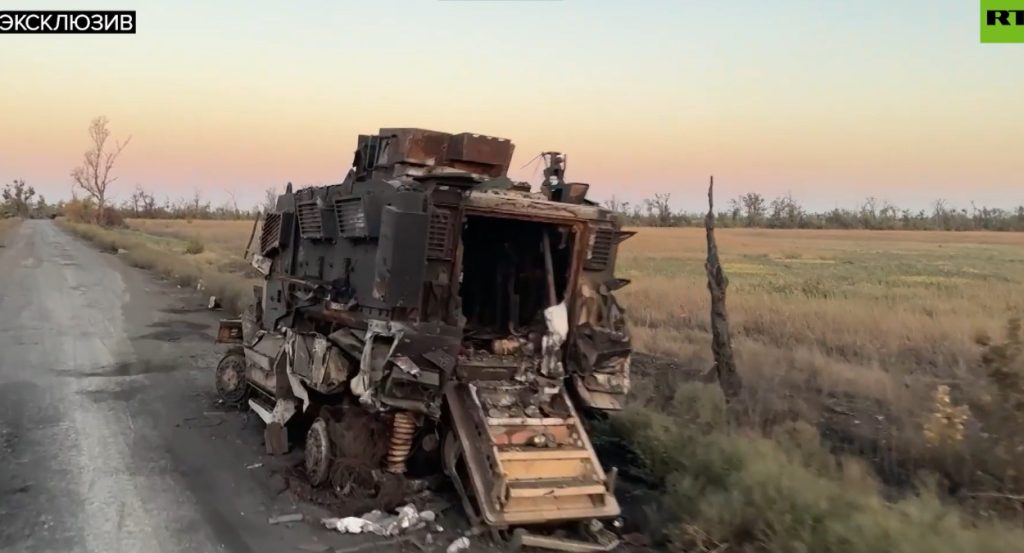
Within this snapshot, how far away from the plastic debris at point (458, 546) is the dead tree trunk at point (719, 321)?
4.48 meters

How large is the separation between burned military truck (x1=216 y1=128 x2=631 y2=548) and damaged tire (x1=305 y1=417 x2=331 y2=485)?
2cm

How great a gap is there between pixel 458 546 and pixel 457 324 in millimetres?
1909

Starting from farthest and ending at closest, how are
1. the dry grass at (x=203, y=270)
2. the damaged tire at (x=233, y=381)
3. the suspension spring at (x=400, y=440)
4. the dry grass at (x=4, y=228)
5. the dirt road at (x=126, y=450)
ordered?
the dry grass at (x=4, y=228), the dry grass at (x=203, y=270), the damaged tire at (x=233, y=381), the suspension spring at (x=400, y=440), the dirt road at (x=126, y=450)

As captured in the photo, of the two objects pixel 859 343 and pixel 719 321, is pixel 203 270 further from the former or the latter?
pixel 719 321

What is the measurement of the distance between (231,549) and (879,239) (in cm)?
6093

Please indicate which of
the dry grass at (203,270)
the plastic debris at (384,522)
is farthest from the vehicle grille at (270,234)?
the dry grass at (203,270)

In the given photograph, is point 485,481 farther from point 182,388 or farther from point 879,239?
point 879,239

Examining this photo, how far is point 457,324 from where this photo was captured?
7.26 meters

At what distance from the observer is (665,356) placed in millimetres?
13359

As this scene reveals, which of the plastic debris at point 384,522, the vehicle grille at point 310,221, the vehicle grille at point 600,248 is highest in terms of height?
the vehicle grille at point 310,221

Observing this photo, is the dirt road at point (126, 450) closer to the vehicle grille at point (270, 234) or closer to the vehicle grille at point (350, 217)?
the vehicle grille at point (270, 234)

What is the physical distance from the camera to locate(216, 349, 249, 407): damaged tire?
1059 centimetres

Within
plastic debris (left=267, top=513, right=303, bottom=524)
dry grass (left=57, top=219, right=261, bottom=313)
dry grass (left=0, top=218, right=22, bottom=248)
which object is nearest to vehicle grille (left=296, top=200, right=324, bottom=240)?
plastic debris (left=267, top=513, right=303, bottom=524)

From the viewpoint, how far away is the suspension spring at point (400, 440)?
23.9ft
